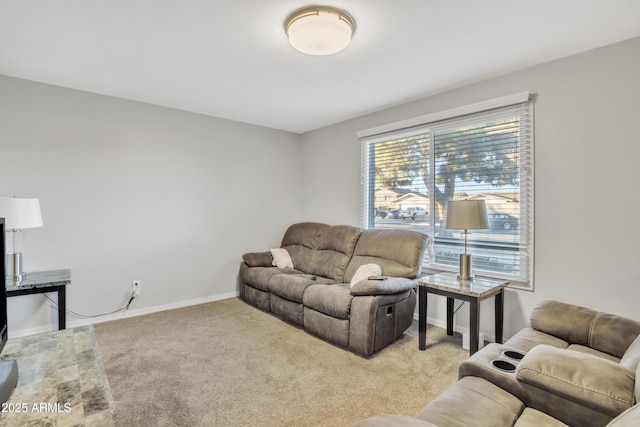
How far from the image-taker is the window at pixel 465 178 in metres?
2.77

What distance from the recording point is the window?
2.77 m

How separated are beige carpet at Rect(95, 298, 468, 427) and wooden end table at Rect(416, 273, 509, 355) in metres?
0.29

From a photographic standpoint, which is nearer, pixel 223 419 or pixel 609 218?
pixel 223 419

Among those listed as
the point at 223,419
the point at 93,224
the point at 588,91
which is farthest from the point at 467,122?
the point at 93,224

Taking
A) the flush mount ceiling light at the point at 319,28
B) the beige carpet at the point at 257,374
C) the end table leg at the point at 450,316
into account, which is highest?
the flush mount ceiling light at the point at 319,28

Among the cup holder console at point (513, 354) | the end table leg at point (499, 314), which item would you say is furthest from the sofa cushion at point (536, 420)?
the end table leg at point (499, 314)

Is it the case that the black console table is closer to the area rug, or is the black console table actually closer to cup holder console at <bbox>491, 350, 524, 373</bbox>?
the area rug

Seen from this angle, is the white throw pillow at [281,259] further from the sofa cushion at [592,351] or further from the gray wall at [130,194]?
the sofa cushion at [592,351]

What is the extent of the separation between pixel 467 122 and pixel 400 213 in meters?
1.24

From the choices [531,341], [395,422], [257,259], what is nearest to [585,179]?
[531,341]

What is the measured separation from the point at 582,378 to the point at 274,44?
2591 millimetres

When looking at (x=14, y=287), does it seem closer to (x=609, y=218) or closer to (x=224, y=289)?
(x=224, y=289)

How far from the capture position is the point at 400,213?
12.4ft

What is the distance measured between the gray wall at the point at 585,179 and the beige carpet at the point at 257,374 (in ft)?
3.46
